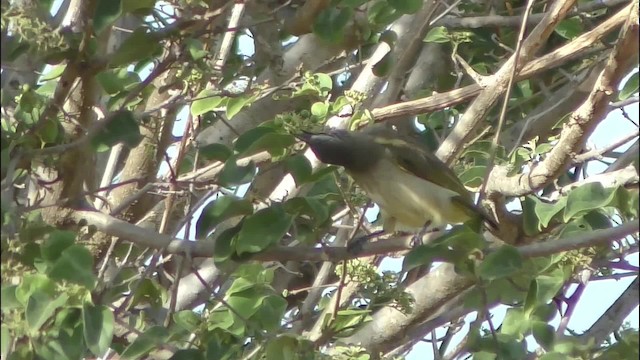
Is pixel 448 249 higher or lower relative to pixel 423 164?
lower

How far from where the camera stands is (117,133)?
6.99ft

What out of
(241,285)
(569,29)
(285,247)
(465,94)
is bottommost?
(241,285)

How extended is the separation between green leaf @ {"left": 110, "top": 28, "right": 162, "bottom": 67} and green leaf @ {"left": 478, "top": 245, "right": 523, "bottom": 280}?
0.80 metres

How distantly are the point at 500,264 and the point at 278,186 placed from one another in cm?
155

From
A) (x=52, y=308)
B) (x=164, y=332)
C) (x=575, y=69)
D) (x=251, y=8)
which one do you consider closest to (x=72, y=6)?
(x=251, y=8)

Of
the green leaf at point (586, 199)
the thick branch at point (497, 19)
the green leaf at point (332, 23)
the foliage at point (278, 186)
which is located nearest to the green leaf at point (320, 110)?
the foliage at point (278, 186)

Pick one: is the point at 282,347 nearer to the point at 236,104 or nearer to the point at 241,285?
the point at 241,285

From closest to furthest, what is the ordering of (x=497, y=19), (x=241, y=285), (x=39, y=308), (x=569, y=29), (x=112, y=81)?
(x=39, y=308) → (x=112, y=81) → (x=241, y=285) → (x=569, y=29) → (x=497, y=19)

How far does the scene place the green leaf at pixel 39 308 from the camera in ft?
5.92

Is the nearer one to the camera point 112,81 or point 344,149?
point 112,81

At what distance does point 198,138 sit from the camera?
3.55 m

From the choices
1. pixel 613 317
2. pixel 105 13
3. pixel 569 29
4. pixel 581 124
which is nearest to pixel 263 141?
pixel 105 13

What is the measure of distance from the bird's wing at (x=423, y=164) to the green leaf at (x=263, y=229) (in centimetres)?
109

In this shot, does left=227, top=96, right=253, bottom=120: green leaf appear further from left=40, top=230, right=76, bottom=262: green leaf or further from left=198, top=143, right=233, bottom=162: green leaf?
left=40, top=230, right=76, bottom=262: green leaf
